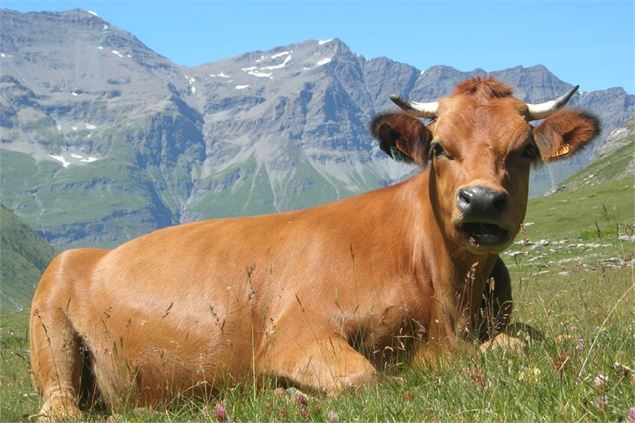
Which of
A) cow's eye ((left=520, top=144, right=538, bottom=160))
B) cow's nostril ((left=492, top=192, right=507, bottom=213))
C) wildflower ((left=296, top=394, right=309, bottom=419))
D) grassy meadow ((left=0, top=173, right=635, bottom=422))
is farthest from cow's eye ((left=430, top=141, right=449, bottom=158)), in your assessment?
wildflower ((left=296, top=394, right=309, bottom=419))

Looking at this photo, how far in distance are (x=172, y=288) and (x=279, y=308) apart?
4.89ft

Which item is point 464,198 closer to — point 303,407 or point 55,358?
point 303,407

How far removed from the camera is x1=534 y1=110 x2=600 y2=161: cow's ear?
348 inches

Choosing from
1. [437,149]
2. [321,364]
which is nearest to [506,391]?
[321,364]

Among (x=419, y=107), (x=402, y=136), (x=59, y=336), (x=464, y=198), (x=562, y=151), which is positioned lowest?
(x=59, y=336)

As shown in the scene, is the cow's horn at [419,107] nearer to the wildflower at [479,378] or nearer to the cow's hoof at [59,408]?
the wildflower at [479,378]

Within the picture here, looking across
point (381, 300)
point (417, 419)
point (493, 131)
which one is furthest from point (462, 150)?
point (417, 419)

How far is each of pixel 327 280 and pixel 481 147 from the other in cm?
214

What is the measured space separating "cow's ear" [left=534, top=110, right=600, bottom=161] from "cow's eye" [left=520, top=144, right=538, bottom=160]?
215 mm

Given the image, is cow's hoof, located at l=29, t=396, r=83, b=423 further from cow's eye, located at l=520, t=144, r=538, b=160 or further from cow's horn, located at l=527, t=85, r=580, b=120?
cow's horn, located at l=527, t=85, r=580, b=120

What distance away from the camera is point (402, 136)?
30.2 feet

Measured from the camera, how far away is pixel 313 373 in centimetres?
756

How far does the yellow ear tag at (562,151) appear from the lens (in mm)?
8781

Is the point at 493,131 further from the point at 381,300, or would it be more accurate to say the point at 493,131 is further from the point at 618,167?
the point at 618,167
